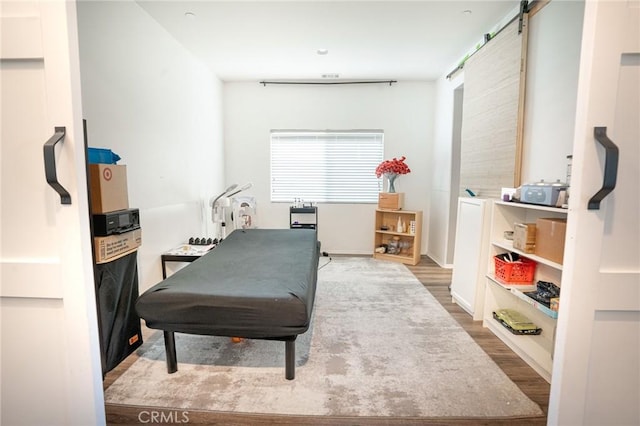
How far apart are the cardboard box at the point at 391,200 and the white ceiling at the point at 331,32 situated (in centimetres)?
176

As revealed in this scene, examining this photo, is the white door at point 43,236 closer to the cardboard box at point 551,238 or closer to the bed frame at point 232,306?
the bed frame at point 232,306

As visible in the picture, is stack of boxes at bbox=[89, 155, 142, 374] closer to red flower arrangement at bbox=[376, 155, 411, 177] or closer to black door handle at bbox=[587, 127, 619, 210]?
black door handle at bbox=[587, 127, 619, 210]

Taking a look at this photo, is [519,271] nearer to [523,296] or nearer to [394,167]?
[523,296]

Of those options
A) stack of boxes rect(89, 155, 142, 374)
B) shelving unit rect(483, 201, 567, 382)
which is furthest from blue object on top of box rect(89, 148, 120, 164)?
shelving unit rect(483, 201, 567, 382)

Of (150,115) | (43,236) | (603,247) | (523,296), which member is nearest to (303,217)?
(150,115)

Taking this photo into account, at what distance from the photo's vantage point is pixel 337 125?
15.5 ft

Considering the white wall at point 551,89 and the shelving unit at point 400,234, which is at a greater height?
the white wall at point 551,89

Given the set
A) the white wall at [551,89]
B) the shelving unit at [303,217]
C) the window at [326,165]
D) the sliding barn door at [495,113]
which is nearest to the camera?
the white wall at [551,89]

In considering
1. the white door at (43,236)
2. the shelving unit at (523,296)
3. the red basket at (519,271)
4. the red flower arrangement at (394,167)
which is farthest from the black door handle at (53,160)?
the red flower arrangement at (394,167)

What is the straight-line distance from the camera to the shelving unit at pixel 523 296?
1877mm

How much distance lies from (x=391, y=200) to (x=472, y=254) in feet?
6.17

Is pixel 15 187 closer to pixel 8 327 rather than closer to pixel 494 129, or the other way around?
pixel 8 327

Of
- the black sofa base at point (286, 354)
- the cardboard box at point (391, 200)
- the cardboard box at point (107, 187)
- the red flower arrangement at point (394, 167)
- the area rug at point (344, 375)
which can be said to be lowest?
the area rug at point (344, 375)

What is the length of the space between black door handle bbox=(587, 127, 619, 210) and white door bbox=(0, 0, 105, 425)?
1.42 m
